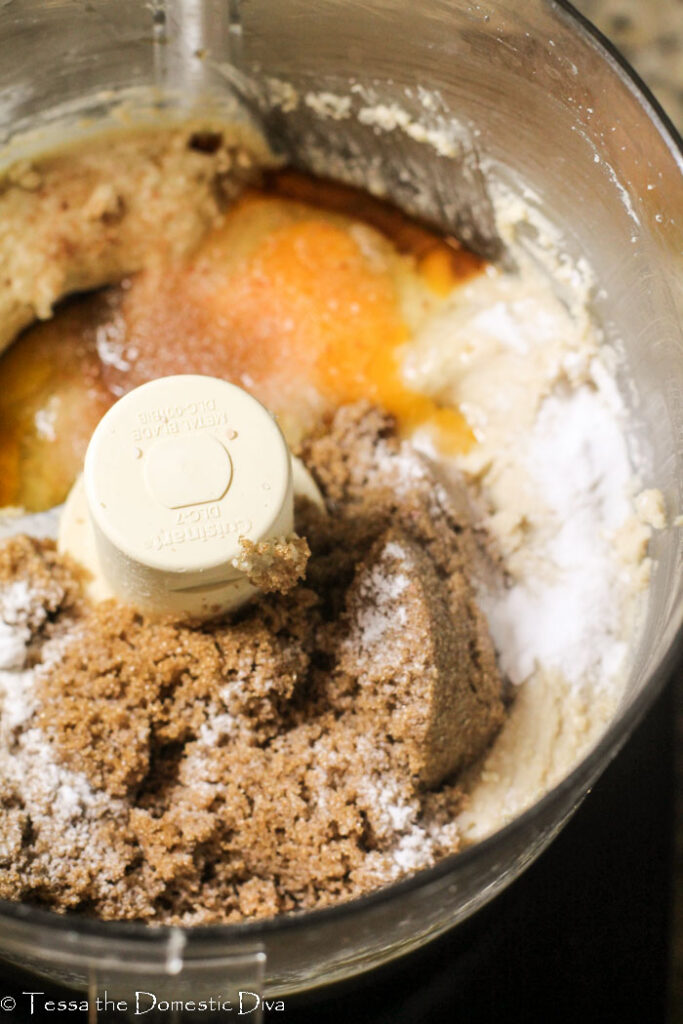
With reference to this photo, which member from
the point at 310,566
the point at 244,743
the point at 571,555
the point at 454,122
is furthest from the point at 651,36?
the point at 244,743

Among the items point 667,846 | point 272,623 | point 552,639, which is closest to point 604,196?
point 552,639

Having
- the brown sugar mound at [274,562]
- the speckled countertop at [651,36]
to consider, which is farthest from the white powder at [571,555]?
the speckled countertop at [651,36]

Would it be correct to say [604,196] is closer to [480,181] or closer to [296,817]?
[480,181]

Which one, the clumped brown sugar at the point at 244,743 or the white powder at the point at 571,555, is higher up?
the white powder at the point at 571,555

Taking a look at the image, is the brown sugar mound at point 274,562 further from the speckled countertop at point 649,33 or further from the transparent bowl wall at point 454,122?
the speckled countertop at point 649,33

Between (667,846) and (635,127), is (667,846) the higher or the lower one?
the lower one

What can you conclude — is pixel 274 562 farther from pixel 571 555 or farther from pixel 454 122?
pixel 454 122
